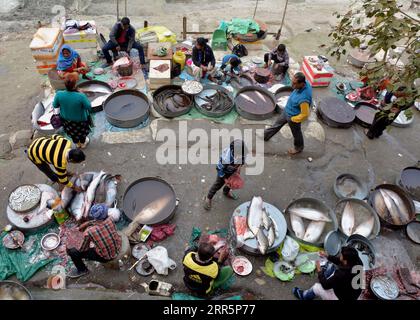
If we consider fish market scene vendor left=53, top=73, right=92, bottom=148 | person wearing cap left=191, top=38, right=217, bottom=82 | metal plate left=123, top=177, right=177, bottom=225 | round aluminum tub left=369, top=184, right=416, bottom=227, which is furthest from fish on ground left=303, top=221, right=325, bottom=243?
person wearing cap left=191, top=38, right=217, bottom=82

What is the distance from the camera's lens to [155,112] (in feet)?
25.6

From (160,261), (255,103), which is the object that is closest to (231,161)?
(160,261)

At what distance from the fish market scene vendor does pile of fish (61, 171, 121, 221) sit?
3.77 ft

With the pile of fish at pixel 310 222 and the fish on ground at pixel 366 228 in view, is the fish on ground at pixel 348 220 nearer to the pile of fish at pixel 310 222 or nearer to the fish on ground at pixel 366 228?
the fish on ground at pixel 366 228

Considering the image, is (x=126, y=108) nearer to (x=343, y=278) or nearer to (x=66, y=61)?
(x=66, y=61)

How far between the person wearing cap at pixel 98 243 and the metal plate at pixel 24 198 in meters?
1.37

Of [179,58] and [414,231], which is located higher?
[179,58]

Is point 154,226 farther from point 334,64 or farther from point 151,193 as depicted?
point 334,64

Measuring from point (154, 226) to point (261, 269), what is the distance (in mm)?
2003

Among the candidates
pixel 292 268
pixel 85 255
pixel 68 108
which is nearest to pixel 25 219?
pixel 85 255

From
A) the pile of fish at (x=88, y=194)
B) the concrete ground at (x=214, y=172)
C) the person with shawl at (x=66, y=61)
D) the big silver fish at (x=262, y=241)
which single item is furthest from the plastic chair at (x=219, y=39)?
the big silver fish at (x=262, y=241)

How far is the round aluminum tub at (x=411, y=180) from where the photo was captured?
660 centimetres

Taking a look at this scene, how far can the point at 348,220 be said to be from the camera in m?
5.86

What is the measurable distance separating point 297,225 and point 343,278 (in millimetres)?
1736
